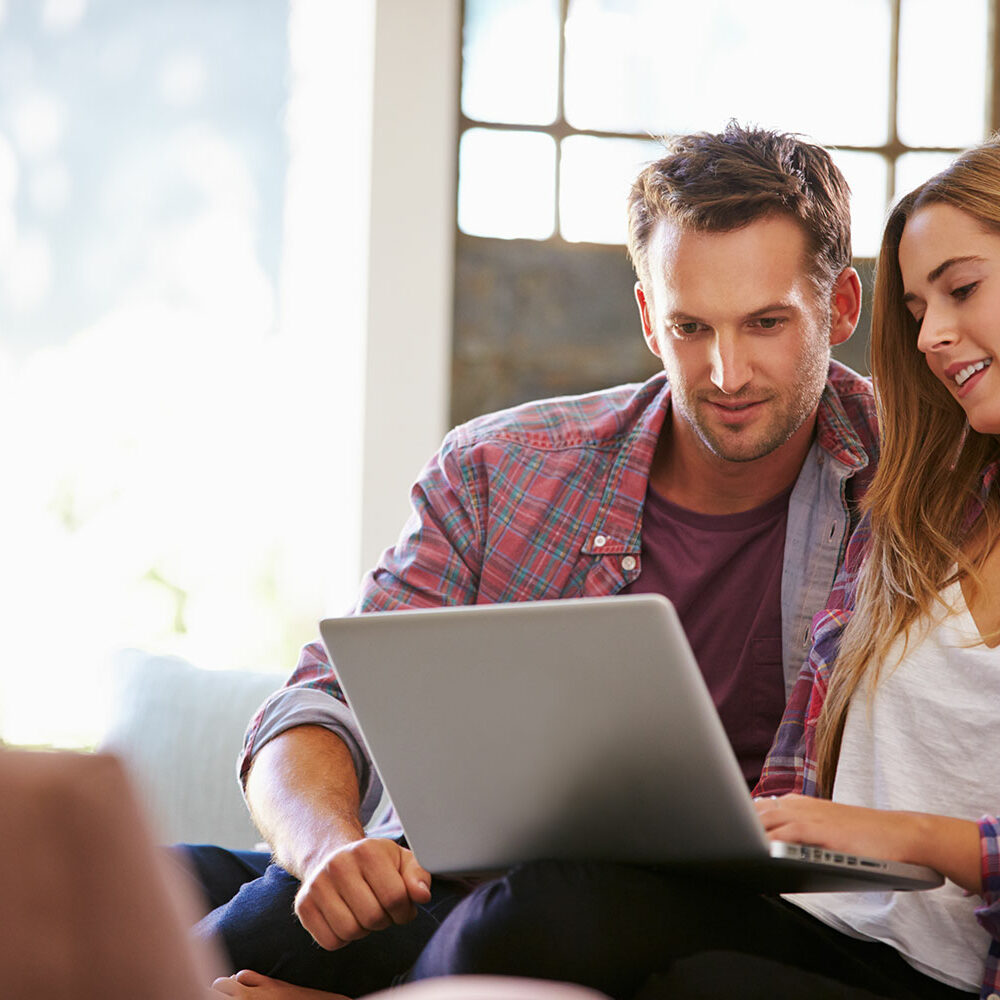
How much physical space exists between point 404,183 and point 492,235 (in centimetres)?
21

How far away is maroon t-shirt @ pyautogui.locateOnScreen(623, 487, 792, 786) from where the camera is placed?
166 cm

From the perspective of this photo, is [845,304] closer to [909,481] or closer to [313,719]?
[909,481]

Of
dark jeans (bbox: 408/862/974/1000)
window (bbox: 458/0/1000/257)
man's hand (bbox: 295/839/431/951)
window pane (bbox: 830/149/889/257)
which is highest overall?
window (bbox: 458/0/1000/257)

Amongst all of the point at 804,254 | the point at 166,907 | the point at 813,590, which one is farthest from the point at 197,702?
the point at 166,907

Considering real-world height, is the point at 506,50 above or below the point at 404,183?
above

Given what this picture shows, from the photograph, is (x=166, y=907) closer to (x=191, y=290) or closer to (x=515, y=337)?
(x=515, y=337)

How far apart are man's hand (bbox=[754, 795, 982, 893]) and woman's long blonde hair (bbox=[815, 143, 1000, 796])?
0.25m

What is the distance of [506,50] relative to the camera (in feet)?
9.11

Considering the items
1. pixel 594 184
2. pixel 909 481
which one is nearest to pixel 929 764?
pixel 909 481

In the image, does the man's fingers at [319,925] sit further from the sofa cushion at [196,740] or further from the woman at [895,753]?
the sofa cushion at [196,740]

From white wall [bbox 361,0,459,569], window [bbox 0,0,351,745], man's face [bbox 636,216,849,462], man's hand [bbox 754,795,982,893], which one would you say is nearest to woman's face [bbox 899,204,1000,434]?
man's face [bbox 636,216,849,462]

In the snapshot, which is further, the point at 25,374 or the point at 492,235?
the point at 25,374

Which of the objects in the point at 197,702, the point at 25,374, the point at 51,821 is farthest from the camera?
the point at 25,374

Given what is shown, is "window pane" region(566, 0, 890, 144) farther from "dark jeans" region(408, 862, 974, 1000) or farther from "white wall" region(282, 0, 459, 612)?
"dark jeans" region(408, 862, 974, 1000)
